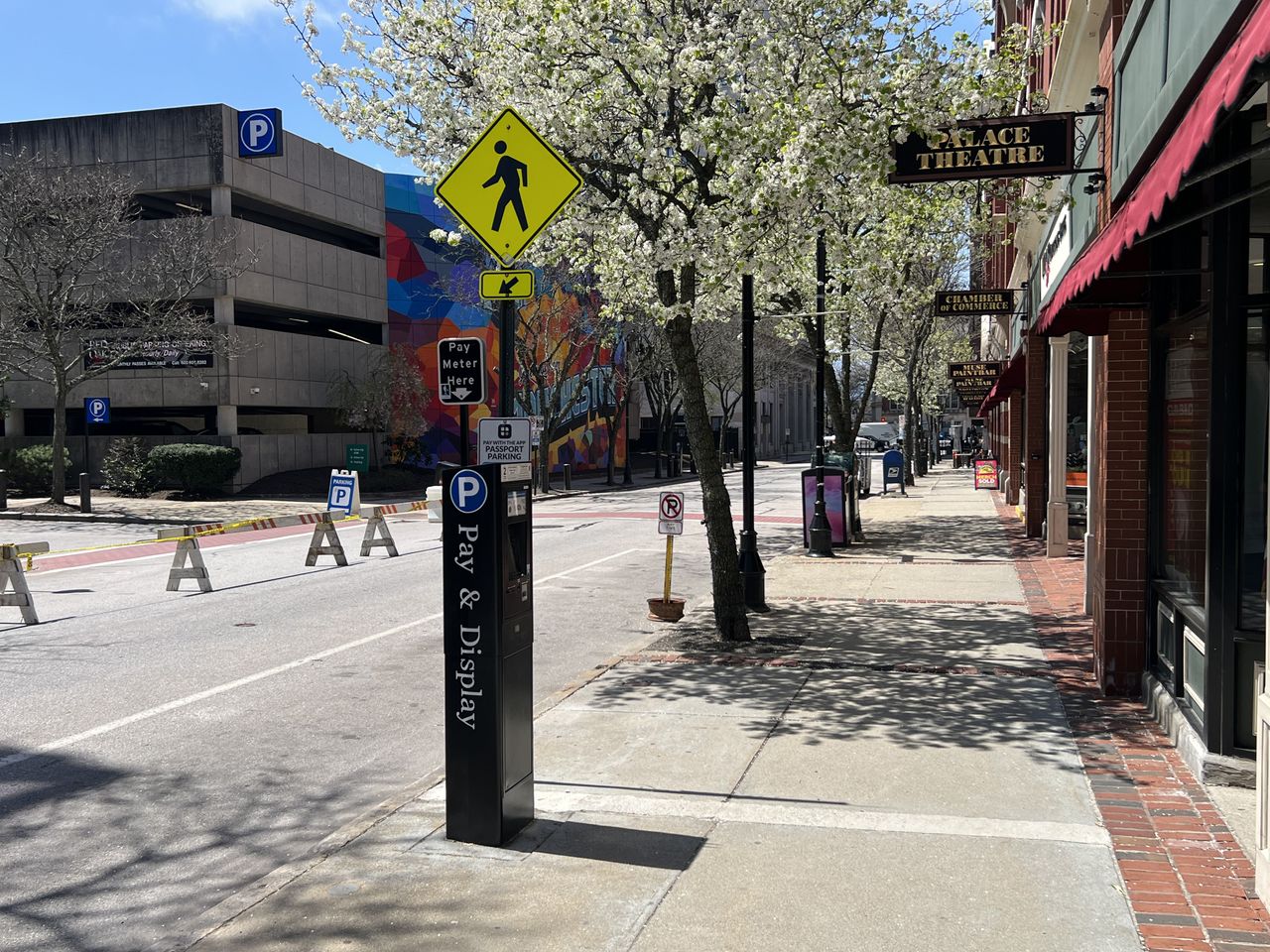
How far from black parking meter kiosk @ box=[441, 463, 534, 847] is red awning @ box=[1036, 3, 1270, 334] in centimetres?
303

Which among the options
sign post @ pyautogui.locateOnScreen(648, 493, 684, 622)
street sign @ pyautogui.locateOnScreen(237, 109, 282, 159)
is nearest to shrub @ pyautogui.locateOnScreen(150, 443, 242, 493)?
street sign @ pyautogui.locateOnScreen(237, 109, 282, 159)

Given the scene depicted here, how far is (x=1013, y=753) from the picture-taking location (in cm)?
684

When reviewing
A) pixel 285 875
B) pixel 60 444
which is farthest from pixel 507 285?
pixel 60 444

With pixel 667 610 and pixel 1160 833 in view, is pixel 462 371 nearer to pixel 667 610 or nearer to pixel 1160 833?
pixel 1160 833

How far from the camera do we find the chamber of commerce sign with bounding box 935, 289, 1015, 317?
19375 mm

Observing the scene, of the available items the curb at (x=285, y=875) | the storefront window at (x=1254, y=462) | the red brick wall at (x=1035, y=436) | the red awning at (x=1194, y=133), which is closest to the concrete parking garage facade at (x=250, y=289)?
the red brick wall at (x=1035, y=436)

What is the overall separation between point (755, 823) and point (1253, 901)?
2.20m

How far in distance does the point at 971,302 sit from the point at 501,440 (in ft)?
52.6

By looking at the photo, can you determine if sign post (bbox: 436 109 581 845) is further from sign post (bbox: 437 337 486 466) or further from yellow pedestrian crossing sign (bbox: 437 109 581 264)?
yellow pedestrian crossing sign (bbox: 437 109 581 264)

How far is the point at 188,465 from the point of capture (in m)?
33.6

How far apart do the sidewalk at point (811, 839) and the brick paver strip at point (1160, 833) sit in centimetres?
1

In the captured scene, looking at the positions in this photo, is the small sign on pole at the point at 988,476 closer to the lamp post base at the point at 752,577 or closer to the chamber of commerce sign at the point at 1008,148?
the lamp post base at the point at 752,577

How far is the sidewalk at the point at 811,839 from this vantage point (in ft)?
14.6

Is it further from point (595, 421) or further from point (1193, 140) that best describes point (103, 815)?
point (595, 421)
